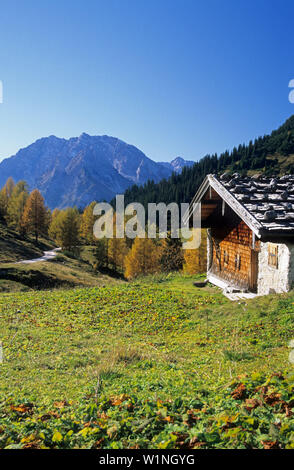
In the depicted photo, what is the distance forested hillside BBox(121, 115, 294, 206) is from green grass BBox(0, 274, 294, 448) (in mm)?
121154

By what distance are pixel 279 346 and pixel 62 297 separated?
1203cm

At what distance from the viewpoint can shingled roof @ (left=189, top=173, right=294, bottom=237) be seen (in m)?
10.2

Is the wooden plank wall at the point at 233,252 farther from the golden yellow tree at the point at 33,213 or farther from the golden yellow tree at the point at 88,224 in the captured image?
the golden yellow tree at the point at 88,224

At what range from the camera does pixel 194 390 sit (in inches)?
213

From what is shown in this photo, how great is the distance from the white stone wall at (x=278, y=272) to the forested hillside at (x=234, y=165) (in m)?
119

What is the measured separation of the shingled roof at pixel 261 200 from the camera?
10.2 meters

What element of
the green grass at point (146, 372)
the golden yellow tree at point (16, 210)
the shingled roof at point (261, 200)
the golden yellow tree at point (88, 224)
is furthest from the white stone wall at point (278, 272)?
the golden yellow tree at point (88, 224)

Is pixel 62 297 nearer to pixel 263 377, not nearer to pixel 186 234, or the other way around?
pixel 263 377

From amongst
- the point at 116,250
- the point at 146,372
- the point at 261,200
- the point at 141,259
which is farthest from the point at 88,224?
the point at 146,372

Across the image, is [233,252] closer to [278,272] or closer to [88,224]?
[278,272]

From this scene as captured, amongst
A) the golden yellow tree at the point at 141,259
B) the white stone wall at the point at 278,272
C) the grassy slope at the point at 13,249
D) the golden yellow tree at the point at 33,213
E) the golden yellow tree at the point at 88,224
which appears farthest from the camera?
the golden yellow tree at the point at 88,224

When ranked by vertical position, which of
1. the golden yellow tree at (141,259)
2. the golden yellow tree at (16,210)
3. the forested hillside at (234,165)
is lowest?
the golden yellow tree at (141,259)

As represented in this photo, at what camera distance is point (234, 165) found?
14775 centimetres

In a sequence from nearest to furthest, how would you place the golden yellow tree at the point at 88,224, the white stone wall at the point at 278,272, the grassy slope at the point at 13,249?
the white stone wall at the point at 278,272
the grassy slope at the point at 13,249
the golden yellow tree at the point at 88,224
